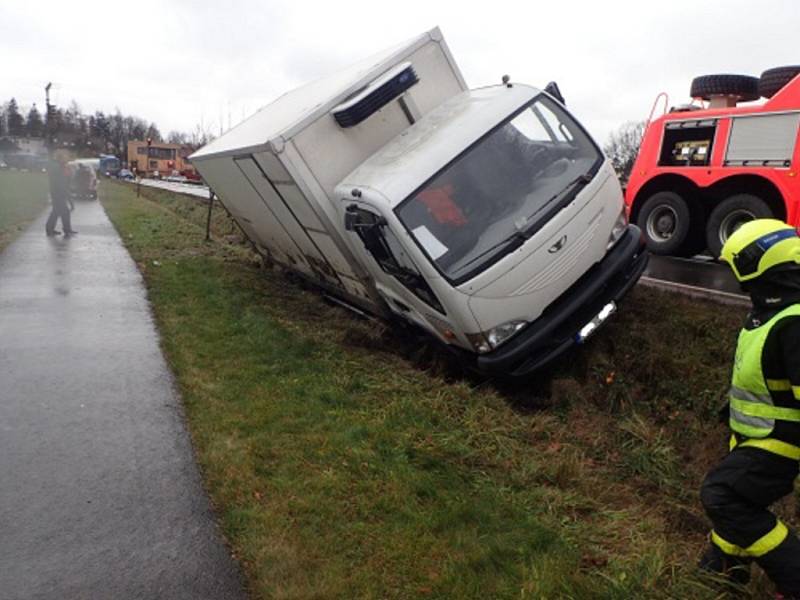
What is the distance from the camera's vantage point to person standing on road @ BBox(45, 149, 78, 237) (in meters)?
14.3

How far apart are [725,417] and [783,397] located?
0.53m

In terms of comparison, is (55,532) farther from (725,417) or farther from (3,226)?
(3,226)

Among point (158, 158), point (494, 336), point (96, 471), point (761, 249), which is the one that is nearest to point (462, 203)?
point (494, 336)

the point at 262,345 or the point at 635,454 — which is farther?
the point at 262,345

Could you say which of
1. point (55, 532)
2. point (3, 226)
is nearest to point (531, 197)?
point (55, 532)

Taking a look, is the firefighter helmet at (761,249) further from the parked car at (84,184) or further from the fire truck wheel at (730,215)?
the parked car at (84,184)

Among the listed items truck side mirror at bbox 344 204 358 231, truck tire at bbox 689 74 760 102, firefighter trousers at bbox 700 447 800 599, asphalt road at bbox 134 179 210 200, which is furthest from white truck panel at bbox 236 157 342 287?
asphalt road at bbox 134 179 210 200

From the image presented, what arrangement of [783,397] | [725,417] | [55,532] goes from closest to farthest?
[783,397]
[725,417]
[55,532]

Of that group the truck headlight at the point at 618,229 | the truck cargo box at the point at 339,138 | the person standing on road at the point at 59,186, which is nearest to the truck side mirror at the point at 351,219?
the truck cargo box at the point at 339,138

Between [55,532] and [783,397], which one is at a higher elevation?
[55,532]

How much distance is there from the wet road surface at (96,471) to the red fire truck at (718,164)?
22.9 feet

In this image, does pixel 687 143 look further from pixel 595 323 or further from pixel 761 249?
pixel 761 249

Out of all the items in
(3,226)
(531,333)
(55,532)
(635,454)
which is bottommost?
(635,454)

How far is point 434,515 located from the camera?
3.46 m
